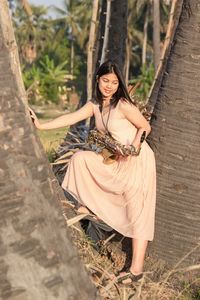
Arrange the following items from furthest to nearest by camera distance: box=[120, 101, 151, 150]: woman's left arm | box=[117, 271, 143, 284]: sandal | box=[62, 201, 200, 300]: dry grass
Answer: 1. box=[120, 101, 151, 150]: woman's left arm
2. box=[117, 271, 143, 284]: sandal
3. box=[62, 201, 200, 300]: dry grass

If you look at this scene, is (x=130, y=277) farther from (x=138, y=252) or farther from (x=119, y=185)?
(x=119, y=185)

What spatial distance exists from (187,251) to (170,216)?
26 centimetres

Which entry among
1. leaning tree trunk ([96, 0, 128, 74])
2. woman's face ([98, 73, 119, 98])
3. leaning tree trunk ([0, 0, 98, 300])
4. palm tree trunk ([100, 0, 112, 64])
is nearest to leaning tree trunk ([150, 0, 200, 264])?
woman's face ([98, 73, 119, 98])

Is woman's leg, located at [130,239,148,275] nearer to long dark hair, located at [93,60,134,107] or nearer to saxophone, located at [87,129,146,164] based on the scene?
saxophone, located at [87,129,146,164]

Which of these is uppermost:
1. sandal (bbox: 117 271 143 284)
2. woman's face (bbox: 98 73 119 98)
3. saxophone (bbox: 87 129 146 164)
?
woman's face (bbox: 98 73 119 98)

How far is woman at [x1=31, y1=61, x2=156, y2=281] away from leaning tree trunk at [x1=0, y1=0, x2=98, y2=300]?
1.50 meters

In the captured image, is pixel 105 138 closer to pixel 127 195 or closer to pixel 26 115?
pixel 127 195

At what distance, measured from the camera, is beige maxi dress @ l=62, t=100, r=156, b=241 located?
160 inches

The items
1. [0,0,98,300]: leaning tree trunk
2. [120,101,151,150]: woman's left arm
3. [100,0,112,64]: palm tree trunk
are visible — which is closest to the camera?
[0,0,98,300]: leaning tree trunk

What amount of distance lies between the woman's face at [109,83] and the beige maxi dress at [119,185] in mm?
122

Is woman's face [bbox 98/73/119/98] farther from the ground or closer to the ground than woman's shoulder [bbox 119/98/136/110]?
farther from the ground

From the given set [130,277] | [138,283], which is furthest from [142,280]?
[130,277]

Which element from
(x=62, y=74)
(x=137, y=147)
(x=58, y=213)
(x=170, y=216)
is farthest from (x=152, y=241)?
(x=62, y=74)

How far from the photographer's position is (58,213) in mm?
2566
